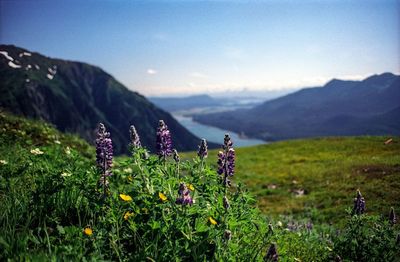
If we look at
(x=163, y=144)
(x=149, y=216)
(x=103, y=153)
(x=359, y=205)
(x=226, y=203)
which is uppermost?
(x=163, y=144)

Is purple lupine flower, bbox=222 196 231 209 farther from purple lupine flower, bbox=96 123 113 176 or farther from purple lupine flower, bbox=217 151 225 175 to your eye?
purple lupine flower, bbox=96 123 113 176

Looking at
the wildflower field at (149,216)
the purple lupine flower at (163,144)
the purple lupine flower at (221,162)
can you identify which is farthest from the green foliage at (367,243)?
the purple lupine flower at (163,144)

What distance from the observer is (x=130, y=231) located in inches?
207

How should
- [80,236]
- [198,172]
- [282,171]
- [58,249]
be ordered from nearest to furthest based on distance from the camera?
[58,249], [80,236], [198,172], [282,171]

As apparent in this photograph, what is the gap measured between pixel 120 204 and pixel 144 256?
1.13 metres

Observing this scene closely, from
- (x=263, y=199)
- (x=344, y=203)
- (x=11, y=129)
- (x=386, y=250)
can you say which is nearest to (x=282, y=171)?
(x=263, y=199)

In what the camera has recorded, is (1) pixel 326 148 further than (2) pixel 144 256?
Yes

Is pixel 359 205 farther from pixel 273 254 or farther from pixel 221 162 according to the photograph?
pixel 273 254

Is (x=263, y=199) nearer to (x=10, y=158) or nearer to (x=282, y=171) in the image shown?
(x=282, y=171)

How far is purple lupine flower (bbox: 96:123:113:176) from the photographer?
5.78 meters

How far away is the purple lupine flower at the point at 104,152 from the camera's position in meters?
5.78

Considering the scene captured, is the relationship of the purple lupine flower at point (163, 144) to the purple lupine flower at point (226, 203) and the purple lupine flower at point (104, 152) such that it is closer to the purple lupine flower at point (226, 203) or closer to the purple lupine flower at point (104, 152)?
the purple lupine flower at point (104, 152)

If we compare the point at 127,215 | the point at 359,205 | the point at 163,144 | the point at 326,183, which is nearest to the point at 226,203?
the point at 127,215

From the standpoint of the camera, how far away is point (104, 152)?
19.1 feet
